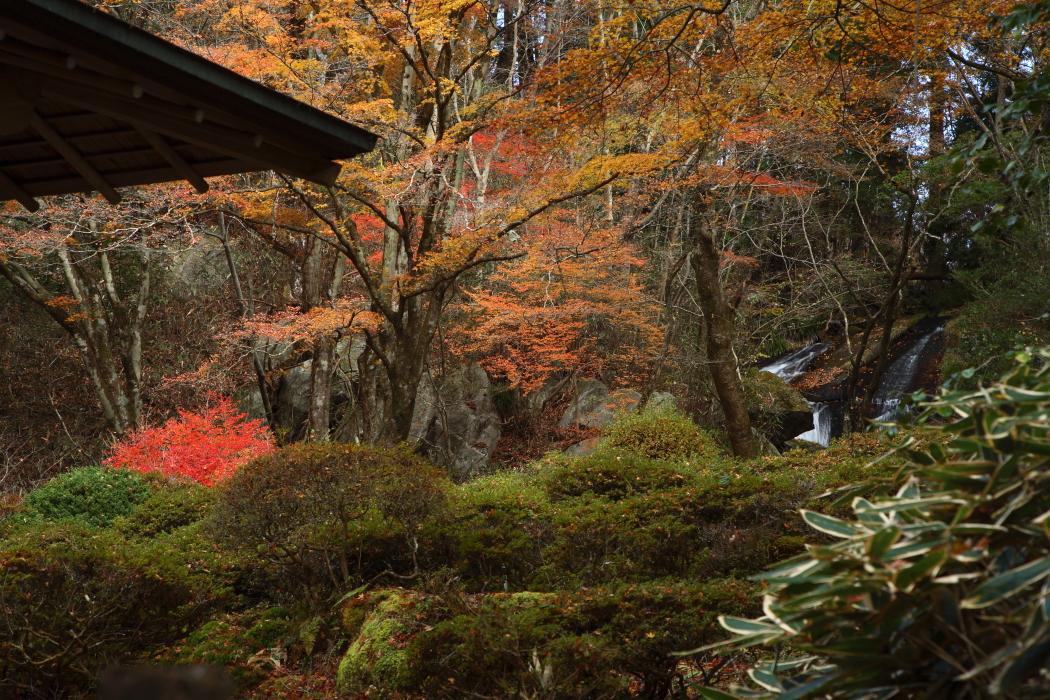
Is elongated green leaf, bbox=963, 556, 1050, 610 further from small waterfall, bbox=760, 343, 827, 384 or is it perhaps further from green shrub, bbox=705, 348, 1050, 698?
small waterfall, bbox=760, 343, 827, 384

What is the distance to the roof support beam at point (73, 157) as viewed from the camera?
3.90m

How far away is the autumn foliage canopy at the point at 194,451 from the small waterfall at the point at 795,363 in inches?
411

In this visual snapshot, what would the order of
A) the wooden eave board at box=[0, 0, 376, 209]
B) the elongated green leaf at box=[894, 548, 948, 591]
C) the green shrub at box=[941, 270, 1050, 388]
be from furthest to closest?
the green shrub at box=[941, 270, 1050, 388]
the wooden eave board at box=[0, 0, 376, 209]
the elongated green leaf at box=[894, 548, 948, 591]

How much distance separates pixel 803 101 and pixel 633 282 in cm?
594

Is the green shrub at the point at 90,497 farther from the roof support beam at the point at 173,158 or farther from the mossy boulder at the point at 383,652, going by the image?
the roof support beam at the point at 173,158

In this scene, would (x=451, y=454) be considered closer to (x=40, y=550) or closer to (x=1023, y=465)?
(x=40, y=550)

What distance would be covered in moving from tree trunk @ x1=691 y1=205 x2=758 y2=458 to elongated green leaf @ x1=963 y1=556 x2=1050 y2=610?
27.4ft

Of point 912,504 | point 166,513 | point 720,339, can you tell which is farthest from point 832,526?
point 720,339

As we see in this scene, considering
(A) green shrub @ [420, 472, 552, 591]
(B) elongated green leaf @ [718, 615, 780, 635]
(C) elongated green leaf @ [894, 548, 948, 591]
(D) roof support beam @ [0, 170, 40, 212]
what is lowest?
(A) green shrub @ [420, 472, 552, 591]

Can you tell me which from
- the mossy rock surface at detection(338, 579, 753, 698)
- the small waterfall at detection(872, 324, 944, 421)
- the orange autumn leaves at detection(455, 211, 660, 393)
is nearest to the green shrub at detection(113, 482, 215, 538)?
the mossy rock surface at detection(338, 579, 753, 698)

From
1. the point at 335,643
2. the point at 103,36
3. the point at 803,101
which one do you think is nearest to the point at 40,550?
the point at 335,643

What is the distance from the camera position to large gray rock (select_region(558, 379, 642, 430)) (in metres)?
14.9

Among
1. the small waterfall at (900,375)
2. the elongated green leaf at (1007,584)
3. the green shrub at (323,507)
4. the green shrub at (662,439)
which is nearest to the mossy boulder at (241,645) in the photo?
the green shrub at (323,507)

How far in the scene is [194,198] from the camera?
10.5 metres
